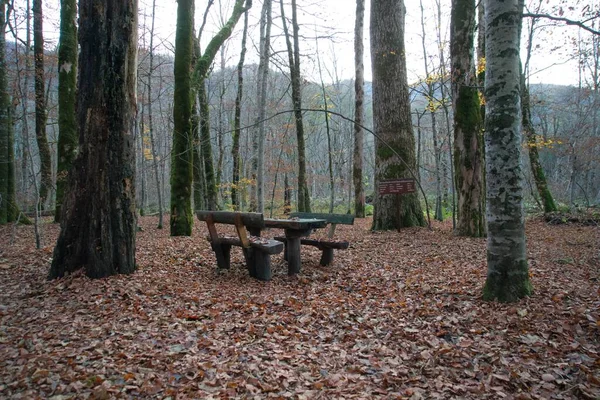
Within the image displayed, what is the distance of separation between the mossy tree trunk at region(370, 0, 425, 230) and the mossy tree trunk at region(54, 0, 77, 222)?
820 centimetres

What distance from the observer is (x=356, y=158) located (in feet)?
48.9

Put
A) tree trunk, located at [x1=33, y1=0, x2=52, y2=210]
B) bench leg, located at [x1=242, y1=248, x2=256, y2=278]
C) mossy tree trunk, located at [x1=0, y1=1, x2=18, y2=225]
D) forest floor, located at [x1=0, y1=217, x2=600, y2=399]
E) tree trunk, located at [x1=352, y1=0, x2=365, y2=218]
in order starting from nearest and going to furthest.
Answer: forest floor, located at [x1=0, y1=217, x2=600, y2=399] → bench leg, located at [x1=242, y1=248, x2=256, y2=278] → mossy tree trunk, located at [x1=0, y1=1, x2=18, y2=225] → tree trunk, located at [x1=33, y1=0, x2=52, y2=210] → tree trunk, located at [x1=352, y1=0, x2=365, y2=218]

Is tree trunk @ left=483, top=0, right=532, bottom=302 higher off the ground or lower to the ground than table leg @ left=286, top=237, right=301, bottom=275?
higher

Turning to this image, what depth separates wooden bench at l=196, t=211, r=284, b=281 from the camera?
538 cm

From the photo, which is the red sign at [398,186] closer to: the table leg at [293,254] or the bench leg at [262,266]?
the table leg at [293,254]

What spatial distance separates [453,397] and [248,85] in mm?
24859

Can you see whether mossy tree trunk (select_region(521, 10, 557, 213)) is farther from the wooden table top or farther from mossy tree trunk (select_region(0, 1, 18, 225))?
mossy tree trunk (select_region(0, 1, 18, 225))

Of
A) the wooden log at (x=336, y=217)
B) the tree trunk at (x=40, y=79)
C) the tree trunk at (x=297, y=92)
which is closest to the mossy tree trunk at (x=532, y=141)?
the tree trunk at (x=297, y=92)

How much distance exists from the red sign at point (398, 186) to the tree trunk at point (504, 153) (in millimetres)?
4471

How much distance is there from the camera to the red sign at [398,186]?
28.0ft

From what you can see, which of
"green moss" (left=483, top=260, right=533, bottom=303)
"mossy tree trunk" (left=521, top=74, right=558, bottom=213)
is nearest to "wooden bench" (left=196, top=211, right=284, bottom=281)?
"green moss" (left=483, top=260, right=533, bottom=303)

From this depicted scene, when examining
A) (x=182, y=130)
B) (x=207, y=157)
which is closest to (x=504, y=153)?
(x=182, y=130)

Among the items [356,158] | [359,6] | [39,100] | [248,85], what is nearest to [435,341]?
[356,158]

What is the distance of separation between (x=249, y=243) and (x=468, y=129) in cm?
547
